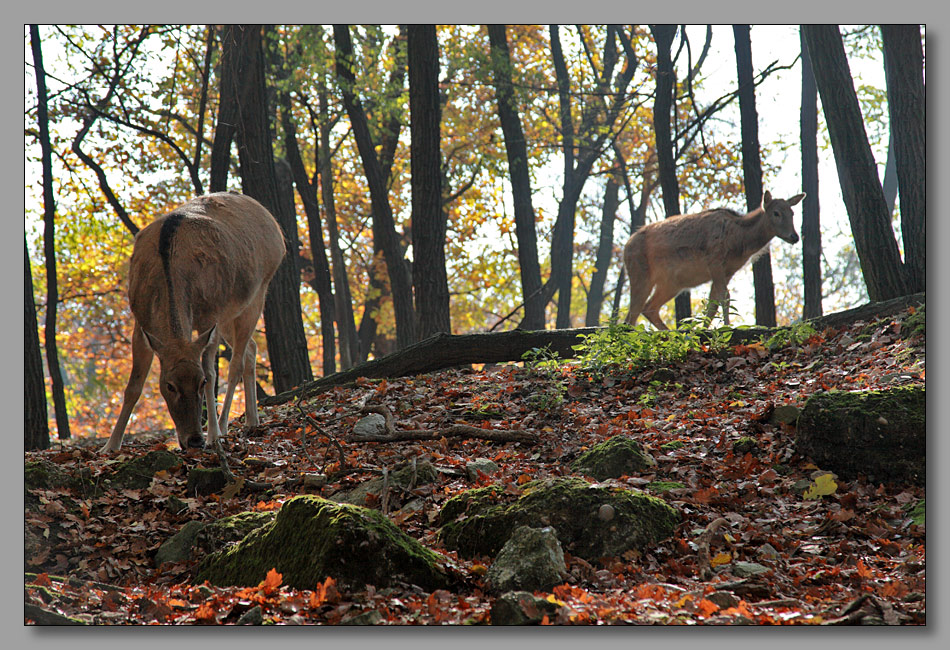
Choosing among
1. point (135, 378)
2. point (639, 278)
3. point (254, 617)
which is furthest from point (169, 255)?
point (639, 278)

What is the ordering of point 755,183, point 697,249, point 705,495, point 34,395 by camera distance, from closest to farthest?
point 705,495 → point 34,395 → point 697,249 → point 755,183

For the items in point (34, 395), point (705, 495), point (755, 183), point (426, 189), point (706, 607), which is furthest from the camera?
point (755, 183)

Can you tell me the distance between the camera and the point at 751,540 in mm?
4465

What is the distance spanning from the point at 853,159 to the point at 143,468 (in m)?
8.33

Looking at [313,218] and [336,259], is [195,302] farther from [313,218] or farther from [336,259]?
[313,218]

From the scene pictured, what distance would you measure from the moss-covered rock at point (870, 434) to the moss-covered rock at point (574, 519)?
1.43 metres

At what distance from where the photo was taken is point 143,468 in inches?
230

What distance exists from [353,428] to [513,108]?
38.6ft

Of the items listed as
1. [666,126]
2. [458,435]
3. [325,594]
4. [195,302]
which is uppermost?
[666,126]

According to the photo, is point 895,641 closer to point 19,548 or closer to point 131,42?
point 19,548

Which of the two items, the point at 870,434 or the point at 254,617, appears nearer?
the point at 254,617

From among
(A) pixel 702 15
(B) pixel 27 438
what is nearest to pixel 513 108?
(A) pixel 702 15

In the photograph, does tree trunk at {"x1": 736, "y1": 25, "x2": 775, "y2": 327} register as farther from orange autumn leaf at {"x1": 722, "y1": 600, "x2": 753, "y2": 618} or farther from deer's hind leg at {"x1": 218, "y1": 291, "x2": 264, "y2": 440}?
orange autumn leaf at {"x1": 722, "y1": 600, "x2": 753, "y2": 618}

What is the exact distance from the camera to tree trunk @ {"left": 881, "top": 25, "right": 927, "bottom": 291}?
8.45 m
